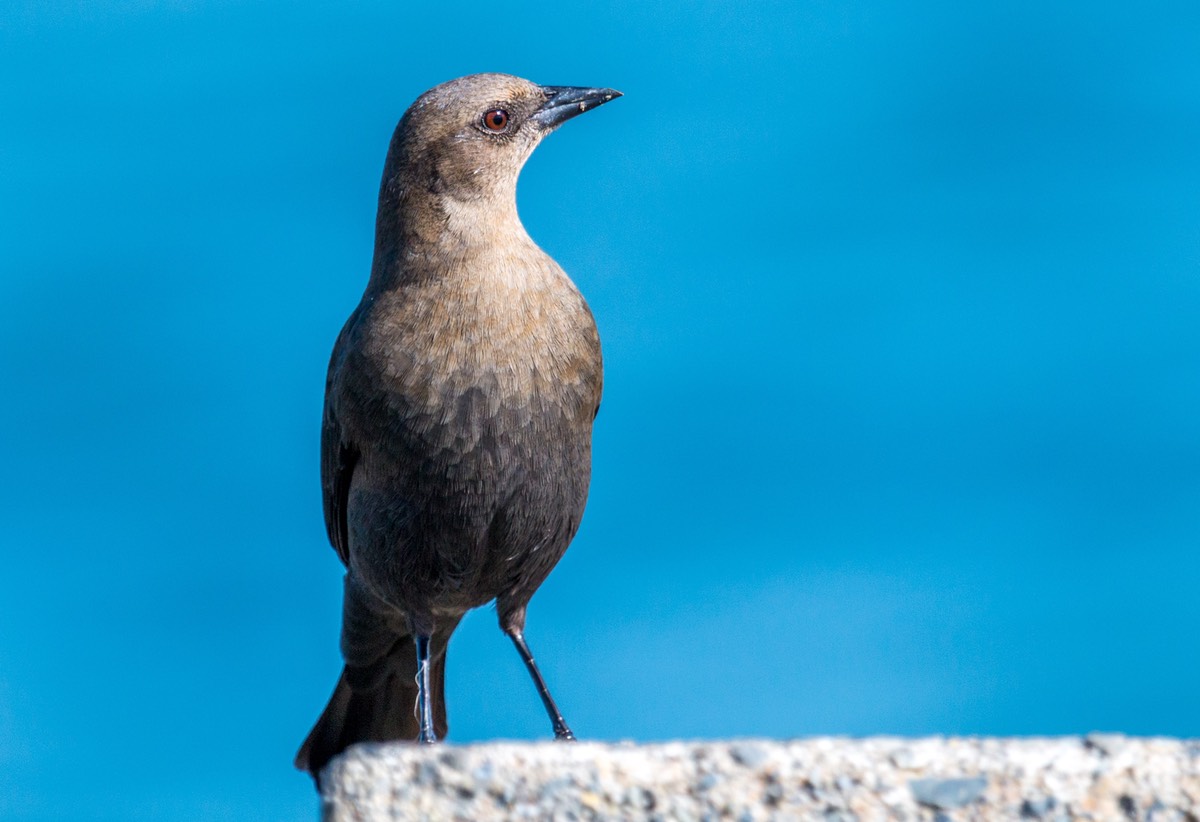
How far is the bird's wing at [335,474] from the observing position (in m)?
5.71

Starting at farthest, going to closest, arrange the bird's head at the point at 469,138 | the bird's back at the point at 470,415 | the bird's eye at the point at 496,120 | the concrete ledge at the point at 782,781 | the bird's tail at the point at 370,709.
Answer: the bird's tail at the point at 370,709 → the bird's eye at the point at 496,120 → the bird's head at the point at 469,138 → the bird's back at the point at 470,415 → the concrete ledge at the point at 782,781

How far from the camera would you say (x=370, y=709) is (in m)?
6.67

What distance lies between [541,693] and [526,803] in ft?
10.6

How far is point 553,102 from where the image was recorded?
589 centimetres

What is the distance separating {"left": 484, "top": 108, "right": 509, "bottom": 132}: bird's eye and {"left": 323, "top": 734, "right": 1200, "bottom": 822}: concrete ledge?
3.28 m

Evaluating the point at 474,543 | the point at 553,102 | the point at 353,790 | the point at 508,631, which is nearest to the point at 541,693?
the point at 508,631

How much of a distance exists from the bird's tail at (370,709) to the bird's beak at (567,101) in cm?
225

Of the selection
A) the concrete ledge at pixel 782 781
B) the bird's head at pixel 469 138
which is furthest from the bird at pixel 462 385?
the concrete ledge at pixel 782 781

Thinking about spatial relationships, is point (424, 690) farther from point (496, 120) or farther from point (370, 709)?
point (496, 120)

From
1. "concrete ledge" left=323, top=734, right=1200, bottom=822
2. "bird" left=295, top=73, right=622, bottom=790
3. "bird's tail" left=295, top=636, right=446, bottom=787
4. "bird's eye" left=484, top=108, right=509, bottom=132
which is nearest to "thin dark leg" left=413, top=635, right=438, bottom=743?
"bird" left=295, top=73, right=622, bottom=790

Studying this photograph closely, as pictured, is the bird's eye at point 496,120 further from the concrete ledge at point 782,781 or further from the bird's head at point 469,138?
the concrete ledge at point 782,781

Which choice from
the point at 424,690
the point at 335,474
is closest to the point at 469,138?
the point at 335,474

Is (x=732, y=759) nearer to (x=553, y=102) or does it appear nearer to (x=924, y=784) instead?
(x=924, y=784)

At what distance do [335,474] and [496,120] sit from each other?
4.77 ft
